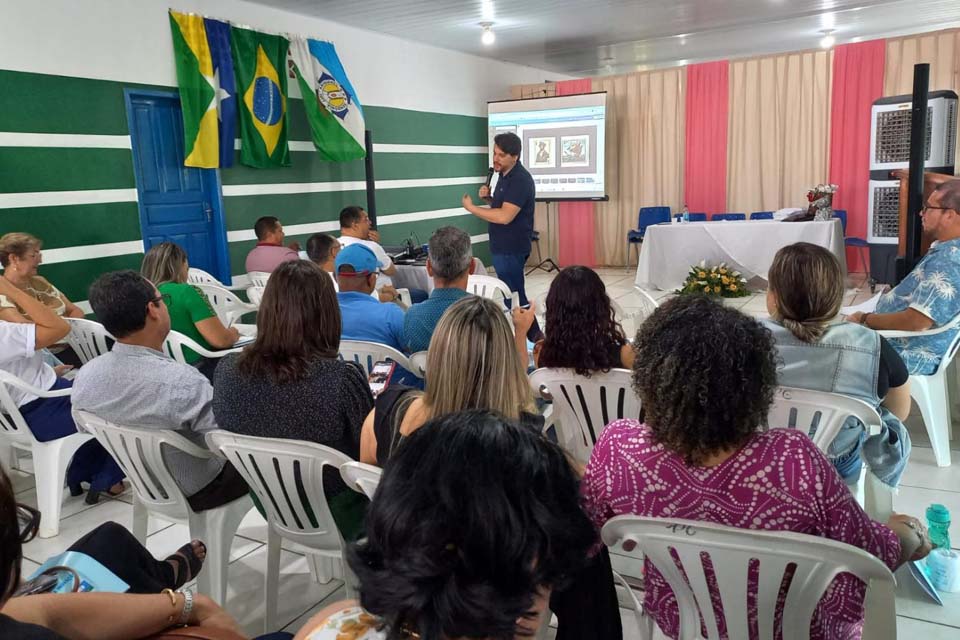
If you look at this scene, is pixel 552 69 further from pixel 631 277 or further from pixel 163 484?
pixel 163 484

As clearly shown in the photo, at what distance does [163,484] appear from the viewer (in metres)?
2.00

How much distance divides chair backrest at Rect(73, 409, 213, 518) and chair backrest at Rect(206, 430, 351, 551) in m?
0.14

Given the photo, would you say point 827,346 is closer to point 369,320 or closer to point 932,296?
point 932,296

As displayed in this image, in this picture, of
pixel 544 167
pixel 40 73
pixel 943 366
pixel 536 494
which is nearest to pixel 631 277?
pixel 544 167

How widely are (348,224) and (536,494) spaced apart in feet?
15.0

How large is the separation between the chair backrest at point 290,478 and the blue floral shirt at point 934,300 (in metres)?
2.46

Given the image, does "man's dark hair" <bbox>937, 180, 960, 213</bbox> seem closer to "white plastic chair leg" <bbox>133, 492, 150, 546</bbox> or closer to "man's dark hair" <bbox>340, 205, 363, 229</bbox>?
"white plastic chair leg" <bbox>133, 492, 150, 546</bbox>

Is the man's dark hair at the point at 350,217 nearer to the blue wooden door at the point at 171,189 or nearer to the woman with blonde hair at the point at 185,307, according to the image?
the blue wooden door at the point at 171,189

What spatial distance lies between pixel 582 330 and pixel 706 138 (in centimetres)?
748

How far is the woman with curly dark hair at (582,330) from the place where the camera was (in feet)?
7.07

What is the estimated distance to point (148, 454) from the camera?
1.95m

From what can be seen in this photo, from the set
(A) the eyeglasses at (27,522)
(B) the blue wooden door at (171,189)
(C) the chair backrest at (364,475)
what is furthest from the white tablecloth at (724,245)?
(A) the eyeglasses at (27,522)

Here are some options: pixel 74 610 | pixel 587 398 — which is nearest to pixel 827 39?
pixel 587 398

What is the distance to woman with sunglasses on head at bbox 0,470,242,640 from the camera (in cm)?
82
